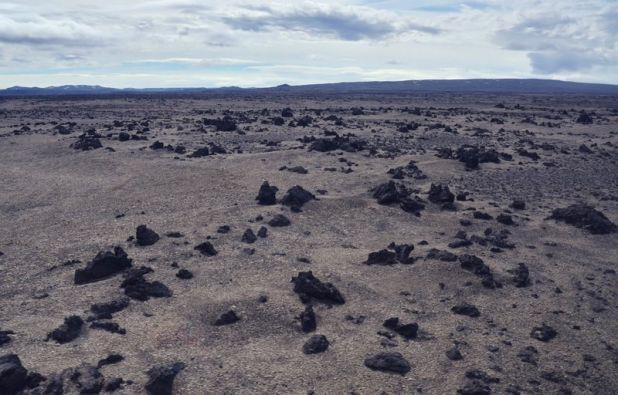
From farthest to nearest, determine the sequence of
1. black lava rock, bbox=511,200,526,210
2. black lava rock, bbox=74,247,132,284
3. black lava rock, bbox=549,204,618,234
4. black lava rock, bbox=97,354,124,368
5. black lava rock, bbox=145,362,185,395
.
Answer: black lava rock, bbox=511,200,526,210 → black lava rock, bbox=549,204,618,234 → black lava rock, bbox=74,247,132,284 → black lava rock, bbox=97,354,124,368 → black lava rock, bbox=145,362,185,395

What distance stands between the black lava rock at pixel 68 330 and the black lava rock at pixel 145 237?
147 inches

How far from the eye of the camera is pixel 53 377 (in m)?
7.04

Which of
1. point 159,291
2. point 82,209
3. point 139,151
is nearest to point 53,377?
point 159,291

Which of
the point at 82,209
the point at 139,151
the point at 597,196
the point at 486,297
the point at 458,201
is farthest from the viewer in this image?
the point at 139,151

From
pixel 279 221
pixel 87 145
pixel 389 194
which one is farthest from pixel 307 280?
pixel 87 145

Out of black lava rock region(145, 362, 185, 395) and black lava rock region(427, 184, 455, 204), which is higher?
black lava rock region(427, 184, 455, 204)

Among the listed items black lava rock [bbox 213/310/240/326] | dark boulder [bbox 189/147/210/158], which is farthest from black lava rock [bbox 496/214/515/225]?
dark boulder [bbox 189/147/210/158]

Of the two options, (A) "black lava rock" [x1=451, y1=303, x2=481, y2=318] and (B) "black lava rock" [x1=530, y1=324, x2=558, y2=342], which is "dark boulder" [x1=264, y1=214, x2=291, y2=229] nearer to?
(A) "black lava rock" [x1=451, y1=303, x2=481, y2=318]

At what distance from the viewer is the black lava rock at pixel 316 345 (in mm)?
7938

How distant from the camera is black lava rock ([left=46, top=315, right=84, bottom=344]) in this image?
7988 millimetres

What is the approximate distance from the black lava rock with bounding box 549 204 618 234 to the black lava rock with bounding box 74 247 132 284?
1015 centimetres

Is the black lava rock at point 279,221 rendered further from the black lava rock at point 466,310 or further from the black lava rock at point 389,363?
the black lava rock at point 389,363

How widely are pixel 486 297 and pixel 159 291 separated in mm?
5380

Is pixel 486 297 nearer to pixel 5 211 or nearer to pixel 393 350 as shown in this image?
pixel 393 350
